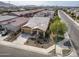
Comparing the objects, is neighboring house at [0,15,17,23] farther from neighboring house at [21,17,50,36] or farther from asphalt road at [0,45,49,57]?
asphalt road at [0,45,49,57]

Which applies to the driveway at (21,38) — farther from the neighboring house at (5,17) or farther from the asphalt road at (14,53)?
the neighboring house at (5,17)

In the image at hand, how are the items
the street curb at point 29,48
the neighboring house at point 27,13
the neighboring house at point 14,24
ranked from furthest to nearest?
the neighboring house at point 27,13
the neighboring house at point 14,24
the street curb at point 29,48

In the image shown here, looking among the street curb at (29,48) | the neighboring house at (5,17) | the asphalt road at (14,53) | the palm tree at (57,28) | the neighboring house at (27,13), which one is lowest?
the asphalt road at (14,53)

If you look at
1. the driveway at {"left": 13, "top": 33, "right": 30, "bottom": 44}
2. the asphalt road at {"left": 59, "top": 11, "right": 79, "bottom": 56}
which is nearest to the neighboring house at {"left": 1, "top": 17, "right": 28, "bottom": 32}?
the driveway at {"left": 13, "top": 33, "right": 30, "bottom": 44}

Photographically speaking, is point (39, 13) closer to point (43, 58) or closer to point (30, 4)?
point (30, 4)

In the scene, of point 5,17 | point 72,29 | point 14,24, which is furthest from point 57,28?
point 5,17

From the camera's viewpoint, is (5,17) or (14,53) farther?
(5,17)

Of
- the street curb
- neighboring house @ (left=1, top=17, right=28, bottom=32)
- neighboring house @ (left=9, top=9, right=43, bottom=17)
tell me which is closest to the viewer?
the street curb

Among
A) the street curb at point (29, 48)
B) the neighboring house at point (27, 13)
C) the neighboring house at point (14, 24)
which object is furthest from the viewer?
the neighboring house at point (27, 13)

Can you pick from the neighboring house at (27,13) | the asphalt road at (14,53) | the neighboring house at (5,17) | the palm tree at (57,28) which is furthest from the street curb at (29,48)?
the neighboring house at (27,13)

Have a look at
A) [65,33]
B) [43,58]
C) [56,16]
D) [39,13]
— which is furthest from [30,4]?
[43,58]

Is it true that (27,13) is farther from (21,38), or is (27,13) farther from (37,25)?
(21,38)

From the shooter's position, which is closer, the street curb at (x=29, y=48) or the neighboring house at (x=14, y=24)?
the street curb at (x=29, y=48)
